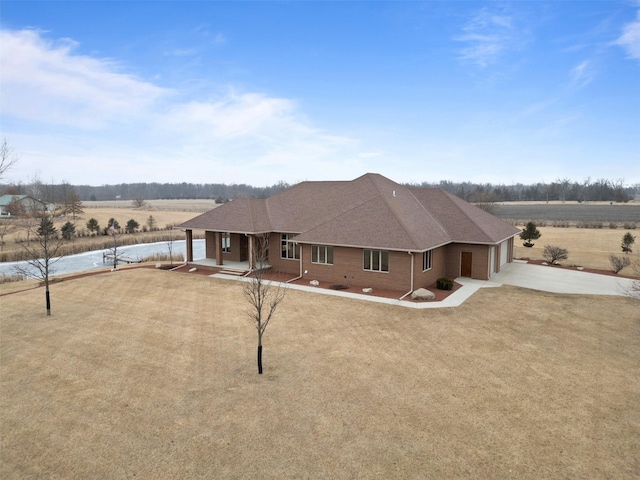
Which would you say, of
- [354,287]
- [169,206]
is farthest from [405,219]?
[169,206]

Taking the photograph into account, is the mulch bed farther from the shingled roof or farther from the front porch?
the shingled roof

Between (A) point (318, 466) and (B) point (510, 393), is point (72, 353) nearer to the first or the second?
(A) point (318, 466)

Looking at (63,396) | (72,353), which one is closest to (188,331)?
(72,353)

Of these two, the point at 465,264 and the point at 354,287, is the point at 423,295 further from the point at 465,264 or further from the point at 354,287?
the point at 465,264

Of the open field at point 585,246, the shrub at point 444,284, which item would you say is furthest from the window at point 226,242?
the open field at point 585,246

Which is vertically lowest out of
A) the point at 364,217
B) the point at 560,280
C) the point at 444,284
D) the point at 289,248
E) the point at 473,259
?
the point at 560,280

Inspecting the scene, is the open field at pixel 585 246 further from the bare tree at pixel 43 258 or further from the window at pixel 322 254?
the bare tree at pixel 43 258

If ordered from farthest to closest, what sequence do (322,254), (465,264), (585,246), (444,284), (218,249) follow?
(585,246)
(218,249)
(465,264)
(322,254)
(444,284)
